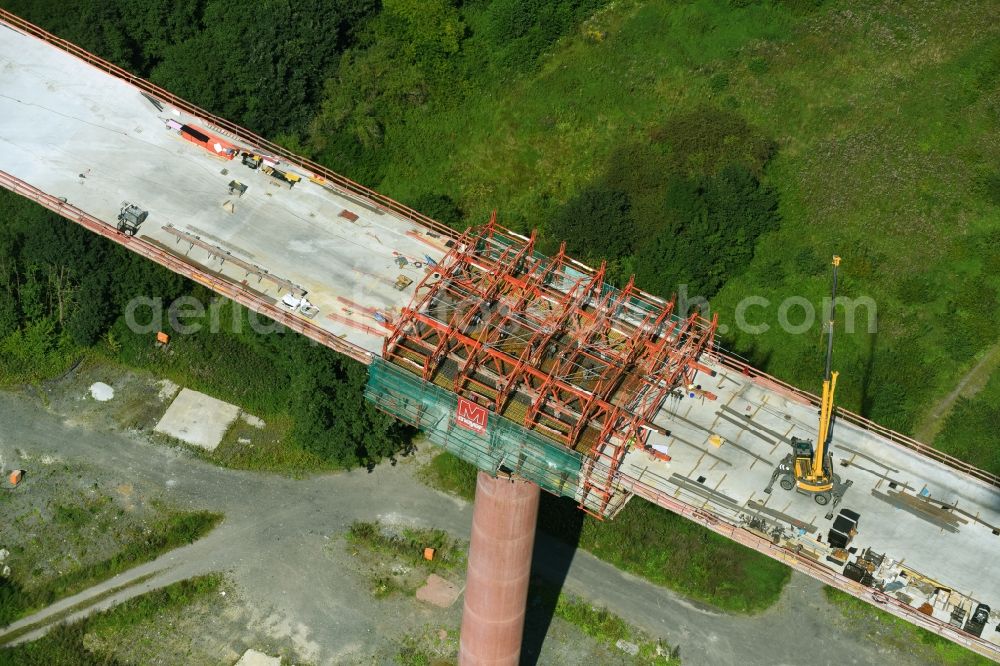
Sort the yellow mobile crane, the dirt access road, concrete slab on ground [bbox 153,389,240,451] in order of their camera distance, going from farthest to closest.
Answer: concrete slab on ground [bbox 153,389,240,451]
the dirt access road
the yellow mobile crane

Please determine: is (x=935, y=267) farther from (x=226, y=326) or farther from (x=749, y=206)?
(x=226, y=326)

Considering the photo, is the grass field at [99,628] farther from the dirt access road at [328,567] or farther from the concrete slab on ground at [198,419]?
the concrete slab on ground at [198,419]

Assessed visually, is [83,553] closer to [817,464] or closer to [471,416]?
[471,416]

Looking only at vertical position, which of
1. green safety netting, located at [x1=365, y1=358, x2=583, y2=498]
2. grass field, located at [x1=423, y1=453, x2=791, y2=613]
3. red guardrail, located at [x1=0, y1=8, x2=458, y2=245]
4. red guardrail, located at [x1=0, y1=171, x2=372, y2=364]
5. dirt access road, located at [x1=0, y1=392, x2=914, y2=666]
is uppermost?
red guardrail, located at [x1=0, y1=8, x2=458, y2=245]

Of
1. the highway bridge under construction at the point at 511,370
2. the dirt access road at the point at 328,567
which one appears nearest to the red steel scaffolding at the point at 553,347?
the highway bridge under construction at the point at 511,370

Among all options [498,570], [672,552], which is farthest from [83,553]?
[672,552]

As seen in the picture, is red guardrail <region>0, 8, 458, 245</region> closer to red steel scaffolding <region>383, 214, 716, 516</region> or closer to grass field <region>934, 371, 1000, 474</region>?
red steel scaffolding <region>383, 214, 716, 516</region>

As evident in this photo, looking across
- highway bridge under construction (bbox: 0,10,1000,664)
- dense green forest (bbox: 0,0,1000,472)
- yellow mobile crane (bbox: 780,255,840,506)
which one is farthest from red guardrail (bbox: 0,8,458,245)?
yellow mobile crane (bbox: 780,255,840,506)
